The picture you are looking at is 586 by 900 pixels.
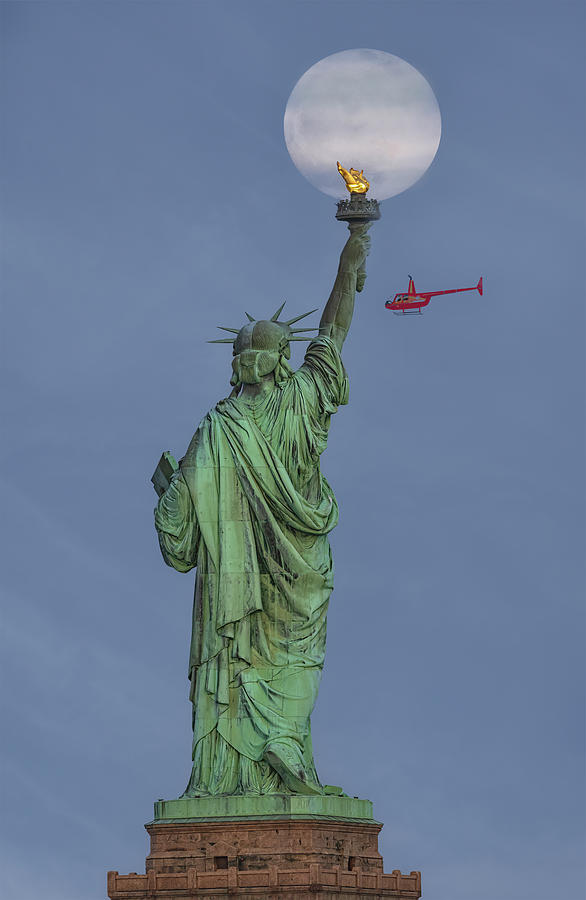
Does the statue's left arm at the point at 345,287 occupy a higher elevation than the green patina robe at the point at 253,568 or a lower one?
higher

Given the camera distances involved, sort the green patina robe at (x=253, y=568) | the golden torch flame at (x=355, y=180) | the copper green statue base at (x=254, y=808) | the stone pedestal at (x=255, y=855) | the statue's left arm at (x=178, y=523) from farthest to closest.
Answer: the golden torch flame at (x=355, y=180) → the statue's left arm at (x=178, y=523) → the green patina robe at (x=253, y=568) → the copper green statue base at (x=254, y=808) → the stone pedestal at (x=255, y=855)

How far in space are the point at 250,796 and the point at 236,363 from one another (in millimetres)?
6879

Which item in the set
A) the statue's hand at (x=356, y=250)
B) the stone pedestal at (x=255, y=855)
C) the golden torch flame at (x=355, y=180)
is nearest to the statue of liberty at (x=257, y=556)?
the stone pedestal at (x=255, y=855)

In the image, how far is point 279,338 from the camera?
67.4 metres

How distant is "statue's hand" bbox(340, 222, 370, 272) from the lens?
68.2m

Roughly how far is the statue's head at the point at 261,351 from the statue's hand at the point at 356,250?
4.98ft

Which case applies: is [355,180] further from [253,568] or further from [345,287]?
[253,568]

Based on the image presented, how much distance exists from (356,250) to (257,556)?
5228mm

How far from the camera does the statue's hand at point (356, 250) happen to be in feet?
224

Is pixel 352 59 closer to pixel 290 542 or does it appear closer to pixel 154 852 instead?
pixel 290 542

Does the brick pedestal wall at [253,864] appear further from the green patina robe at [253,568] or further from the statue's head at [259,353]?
the statue's head at [259,353]

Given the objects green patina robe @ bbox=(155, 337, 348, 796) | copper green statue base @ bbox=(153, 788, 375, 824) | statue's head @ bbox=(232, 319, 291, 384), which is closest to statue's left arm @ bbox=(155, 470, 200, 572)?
green patina robe @ bbox=(155, 337, 348, 796)

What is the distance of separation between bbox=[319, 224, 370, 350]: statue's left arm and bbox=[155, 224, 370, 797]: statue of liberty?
626mm

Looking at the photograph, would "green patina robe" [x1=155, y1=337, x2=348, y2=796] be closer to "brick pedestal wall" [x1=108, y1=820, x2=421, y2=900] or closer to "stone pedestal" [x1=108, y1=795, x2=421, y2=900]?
"stone pedestal" [x1=108, y1=795, x2=421, y2=900]
